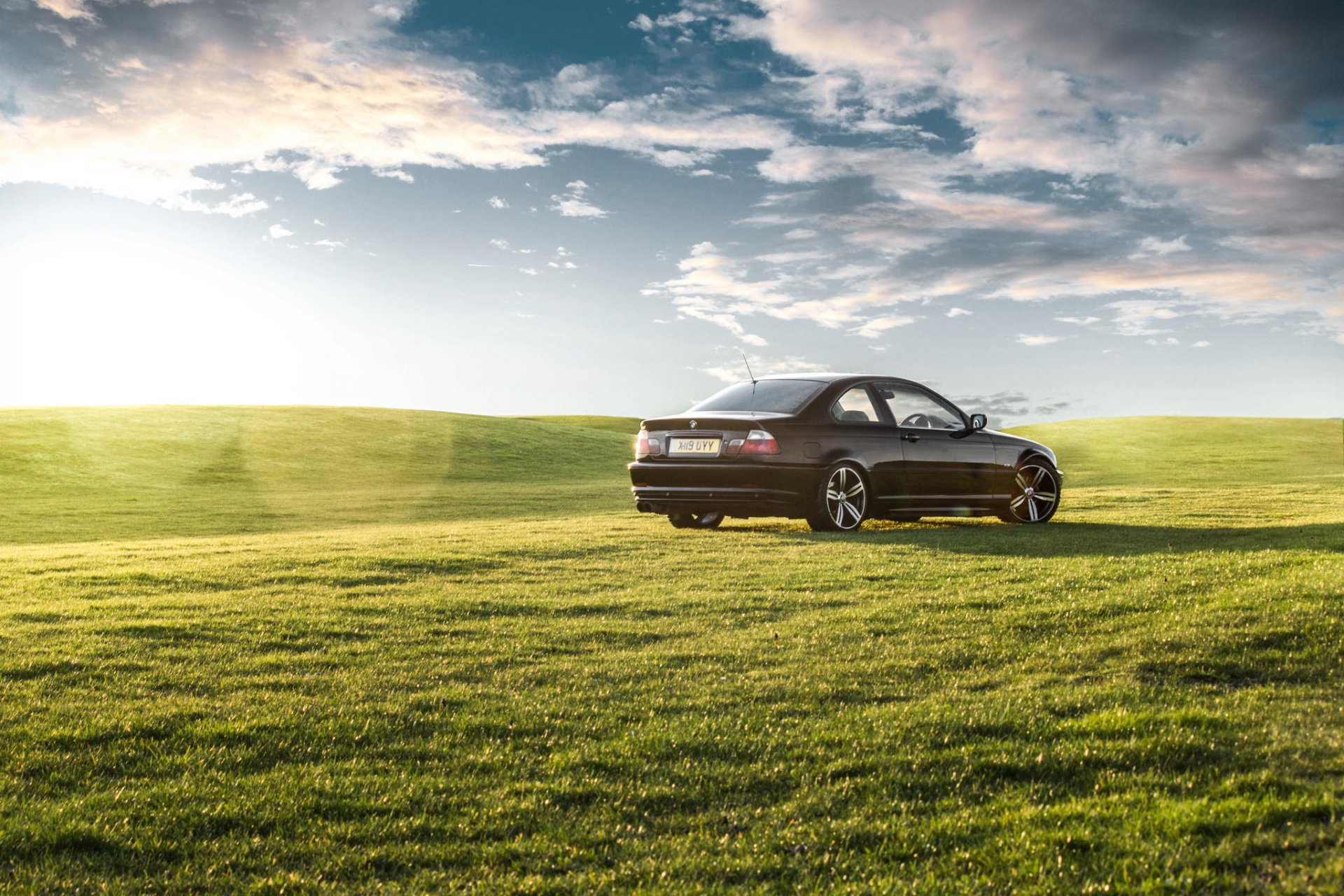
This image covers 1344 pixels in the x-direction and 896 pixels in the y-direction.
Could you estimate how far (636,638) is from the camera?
317 inches

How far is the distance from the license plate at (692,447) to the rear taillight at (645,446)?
9.4 inches

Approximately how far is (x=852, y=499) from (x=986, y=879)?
10467mm

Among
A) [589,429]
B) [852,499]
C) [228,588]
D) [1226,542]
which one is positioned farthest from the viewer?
[589,429]

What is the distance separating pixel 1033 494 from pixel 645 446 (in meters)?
6.67

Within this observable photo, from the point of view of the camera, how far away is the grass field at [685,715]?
418 cm

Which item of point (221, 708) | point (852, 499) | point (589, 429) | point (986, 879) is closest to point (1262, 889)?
point (986, 879)

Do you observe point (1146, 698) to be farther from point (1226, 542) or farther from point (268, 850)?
point (1226, 542)

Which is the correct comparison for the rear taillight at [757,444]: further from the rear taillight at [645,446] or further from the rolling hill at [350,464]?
the rolling hill at [350,464]

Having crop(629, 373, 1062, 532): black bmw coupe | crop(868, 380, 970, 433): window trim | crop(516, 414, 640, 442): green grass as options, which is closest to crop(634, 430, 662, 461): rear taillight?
crop(629, 373, 1062, 532): black bmw coupe

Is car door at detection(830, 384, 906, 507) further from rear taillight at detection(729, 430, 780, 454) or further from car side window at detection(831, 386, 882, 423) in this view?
rear taillight at detection(729, 430, 780, 454)

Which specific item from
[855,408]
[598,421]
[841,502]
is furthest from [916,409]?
[598,421]

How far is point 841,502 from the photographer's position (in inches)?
556

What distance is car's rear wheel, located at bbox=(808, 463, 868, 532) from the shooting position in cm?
1380

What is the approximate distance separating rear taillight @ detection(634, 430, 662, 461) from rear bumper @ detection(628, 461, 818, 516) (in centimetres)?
19
